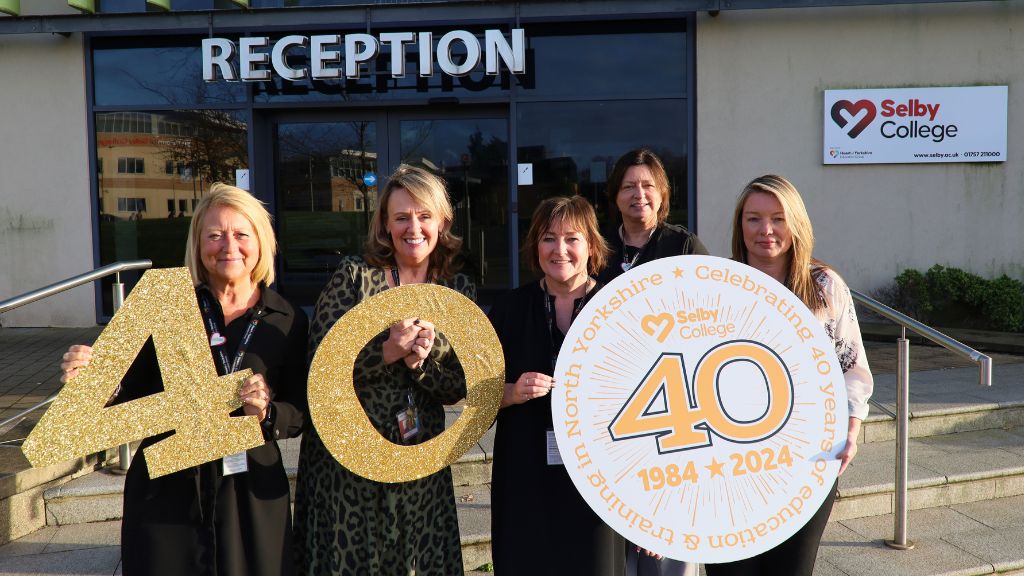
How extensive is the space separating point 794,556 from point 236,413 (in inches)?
67.3

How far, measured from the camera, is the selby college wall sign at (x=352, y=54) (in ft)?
25.1

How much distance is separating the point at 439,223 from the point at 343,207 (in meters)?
6.44

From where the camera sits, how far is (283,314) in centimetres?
224

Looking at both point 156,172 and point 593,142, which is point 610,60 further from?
point 156,172

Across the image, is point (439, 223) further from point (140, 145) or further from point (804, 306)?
point (140, 145)

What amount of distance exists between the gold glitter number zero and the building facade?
6.07 metres

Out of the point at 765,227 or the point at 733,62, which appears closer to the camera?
the point at 765,227

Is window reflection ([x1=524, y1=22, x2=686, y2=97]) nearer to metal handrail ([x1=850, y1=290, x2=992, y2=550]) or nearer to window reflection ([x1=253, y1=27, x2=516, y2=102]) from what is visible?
window reflection ([x1=253, y1=27, x2=516, y2=102])

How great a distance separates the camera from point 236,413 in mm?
2166

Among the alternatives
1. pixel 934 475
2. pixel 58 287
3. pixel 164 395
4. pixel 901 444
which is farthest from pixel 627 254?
pixel 58 287

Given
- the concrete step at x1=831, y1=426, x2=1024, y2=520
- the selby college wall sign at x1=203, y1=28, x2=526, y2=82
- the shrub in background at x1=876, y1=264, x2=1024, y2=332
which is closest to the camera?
the concrete step at x1=831, y1=426, x2=1024, y2=520

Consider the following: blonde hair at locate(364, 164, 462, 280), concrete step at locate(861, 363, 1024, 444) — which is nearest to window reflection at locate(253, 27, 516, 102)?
concrete step at locate(861, 363, 1024, 444)

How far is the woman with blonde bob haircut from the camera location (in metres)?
2.21

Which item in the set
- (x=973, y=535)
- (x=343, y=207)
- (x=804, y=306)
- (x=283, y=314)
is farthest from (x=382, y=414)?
(x=343, y=207)
